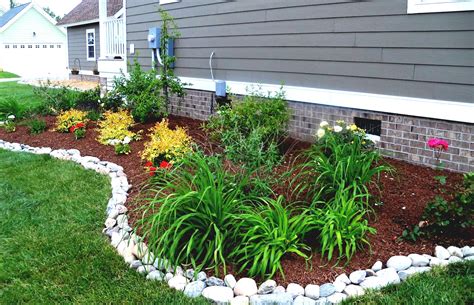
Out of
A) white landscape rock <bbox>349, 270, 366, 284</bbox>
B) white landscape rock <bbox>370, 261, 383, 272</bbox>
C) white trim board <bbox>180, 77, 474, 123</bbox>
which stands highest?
white trim board <bbox>180, 77, 474, 123</bbox>

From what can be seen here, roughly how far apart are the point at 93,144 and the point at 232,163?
10.4 feet

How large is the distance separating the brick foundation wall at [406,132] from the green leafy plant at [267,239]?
2.04 metres

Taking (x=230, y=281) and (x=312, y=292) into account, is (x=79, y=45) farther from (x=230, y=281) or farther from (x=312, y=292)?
(x=312, y=292)

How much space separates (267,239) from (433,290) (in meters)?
1.06

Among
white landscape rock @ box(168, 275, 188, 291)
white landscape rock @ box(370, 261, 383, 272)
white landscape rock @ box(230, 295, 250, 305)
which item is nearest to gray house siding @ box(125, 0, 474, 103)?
white landscape rock @ box(370, 261, 383, 272)

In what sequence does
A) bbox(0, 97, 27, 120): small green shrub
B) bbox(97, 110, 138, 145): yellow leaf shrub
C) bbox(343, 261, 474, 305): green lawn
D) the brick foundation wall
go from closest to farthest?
bbox(343, 261, 474, 305): green lawn, the brick foundation wall, bbox(97, 110, 138, 145): yellow leaf shrub, bbox(0, 97, 27, 120): small green shrub

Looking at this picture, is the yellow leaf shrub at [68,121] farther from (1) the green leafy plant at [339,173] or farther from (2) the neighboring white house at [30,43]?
(2) the neighboring white house at [30,43]

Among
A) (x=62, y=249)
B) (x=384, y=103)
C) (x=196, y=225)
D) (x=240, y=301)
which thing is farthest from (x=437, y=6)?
(x=62, y=249)

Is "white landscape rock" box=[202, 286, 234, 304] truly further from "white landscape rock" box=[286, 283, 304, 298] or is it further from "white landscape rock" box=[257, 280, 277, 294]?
"white landscape rock" box=[286, 283, 304, 298]

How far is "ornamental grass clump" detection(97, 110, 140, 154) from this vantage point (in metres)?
6.12

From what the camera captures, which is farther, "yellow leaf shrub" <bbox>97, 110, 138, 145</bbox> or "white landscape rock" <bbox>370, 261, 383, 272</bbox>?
"yellow leaf shrub" <bbox>97, 110, 138, 145</bbox>

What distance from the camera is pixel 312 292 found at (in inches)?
114

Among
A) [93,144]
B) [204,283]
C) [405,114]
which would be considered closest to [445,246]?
[204,283]

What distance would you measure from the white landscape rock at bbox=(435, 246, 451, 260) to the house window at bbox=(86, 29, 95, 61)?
65.8 feet
